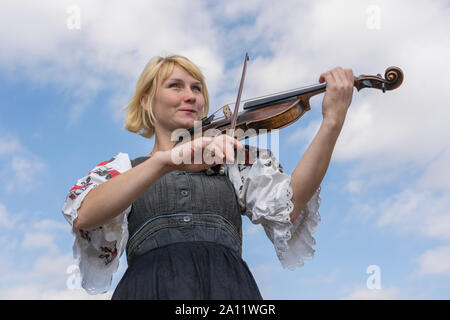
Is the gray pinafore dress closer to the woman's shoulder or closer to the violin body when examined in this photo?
the woman's shoulder

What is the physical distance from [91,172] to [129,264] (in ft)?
1.33

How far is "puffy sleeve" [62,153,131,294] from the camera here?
202cm

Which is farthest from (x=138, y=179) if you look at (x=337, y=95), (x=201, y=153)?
(x=337, y=95)

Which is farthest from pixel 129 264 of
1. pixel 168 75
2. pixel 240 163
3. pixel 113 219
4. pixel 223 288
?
pixel 168 75

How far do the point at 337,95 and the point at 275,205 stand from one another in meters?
0.49

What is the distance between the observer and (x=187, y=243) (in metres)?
1.87

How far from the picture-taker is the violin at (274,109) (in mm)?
2031

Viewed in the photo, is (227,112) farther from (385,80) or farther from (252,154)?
(385,80)

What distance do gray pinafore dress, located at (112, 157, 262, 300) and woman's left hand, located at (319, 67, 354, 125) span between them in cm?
50

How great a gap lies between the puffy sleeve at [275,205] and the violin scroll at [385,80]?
1.56 ft

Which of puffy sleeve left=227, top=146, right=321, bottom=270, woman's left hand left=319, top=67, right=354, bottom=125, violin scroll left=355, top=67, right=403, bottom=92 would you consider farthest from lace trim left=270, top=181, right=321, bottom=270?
violin scroll left=355, top=67, right=403, bottom=92

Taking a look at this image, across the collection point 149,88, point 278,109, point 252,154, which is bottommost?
point 252,154
